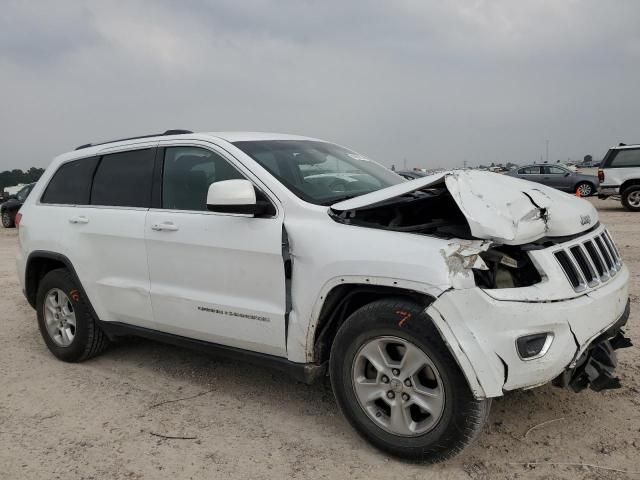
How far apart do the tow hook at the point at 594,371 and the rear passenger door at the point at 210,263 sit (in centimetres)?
158

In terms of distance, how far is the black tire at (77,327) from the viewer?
463 centimetres

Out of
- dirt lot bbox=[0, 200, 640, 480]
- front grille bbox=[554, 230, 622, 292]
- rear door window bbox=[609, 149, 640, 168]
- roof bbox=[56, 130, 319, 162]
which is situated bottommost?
dirt lot bbox=[0, 200, 640, 480]

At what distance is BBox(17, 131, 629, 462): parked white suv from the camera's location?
268 cm

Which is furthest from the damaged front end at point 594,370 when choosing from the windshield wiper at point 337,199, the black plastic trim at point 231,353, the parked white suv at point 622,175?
the parked white suv at point 622,175

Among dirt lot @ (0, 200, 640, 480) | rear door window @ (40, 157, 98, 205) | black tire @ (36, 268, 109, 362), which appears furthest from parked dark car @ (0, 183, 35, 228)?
dirt lot @ (0, 200, 640, 480)

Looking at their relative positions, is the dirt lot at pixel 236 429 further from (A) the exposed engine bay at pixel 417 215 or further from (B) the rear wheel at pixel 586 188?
(B) the rear wheel at pixel 586 188

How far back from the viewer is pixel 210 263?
3594 mm

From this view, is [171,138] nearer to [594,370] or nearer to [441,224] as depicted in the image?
[441,224]

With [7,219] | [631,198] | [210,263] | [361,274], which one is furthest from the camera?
[7,219]

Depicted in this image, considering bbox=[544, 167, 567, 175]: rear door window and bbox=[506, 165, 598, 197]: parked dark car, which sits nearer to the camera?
bbox=[506, 165, 598, 197]: parked dark car

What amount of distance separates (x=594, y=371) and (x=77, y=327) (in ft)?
12.5

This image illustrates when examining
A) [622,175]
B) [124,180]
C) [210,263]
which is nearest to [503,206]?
[210,263]

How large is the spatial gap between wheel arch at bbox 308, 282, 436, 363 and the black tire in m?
2.24

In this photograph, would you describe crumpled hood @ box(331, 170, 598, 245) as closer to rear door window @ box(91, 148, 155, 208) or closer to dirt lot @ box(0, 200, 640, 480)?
dirt lot @ box(0, 200, 640, 480)
